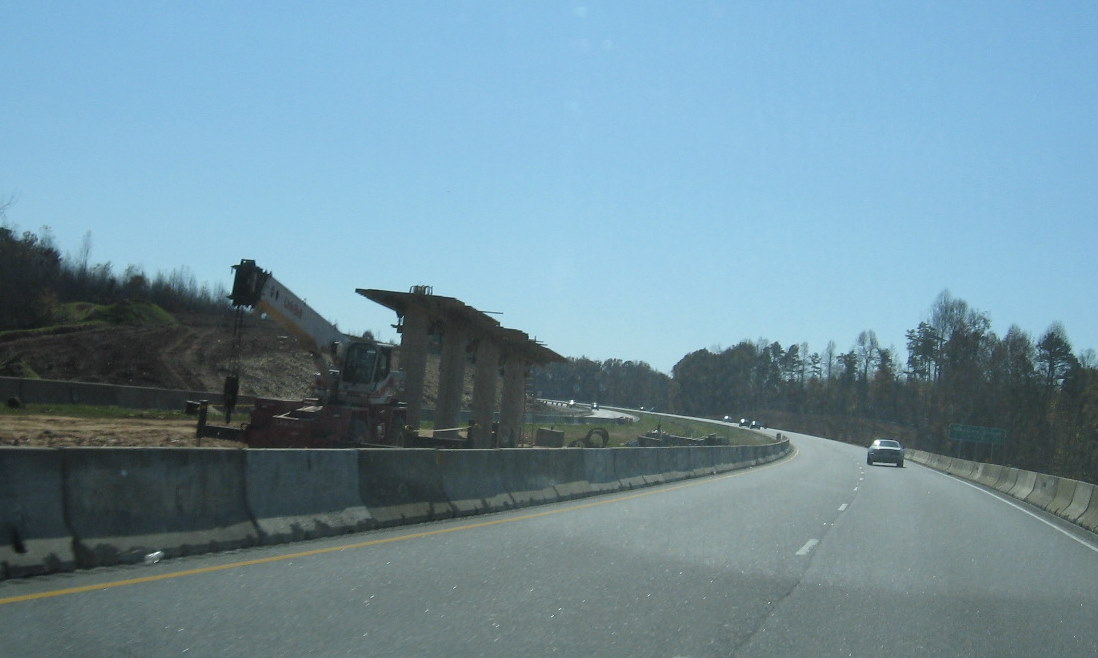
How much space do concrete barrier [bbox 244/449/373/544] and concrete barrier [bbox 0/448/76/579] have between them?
2385 mm

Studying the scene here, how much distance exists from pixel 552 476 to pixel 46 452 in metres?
11.9

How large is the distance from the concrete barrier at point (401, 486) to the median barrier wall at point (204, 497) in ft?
0.06

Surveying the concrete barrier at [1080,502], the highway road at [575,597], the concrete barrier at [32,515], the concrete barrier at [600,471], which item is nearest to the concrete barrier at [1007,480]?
the concrete barrier at [1080,502]

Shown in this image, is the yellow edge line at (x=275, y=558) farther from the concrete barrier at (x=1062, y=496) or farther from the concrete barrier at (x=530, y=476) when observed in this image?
the concrete barrier at (x=1062, y=496)

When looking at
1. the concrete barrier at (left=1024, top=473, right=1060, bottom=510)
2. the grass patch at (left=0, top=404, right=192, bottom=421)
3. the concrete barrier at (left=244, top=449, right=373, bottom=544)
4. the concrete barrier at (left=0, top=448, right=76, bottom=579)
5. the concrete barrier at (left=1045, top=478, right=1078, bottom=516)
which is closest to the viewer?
the concrete barrier at (left=0, top=448, right=76, bottom=579)

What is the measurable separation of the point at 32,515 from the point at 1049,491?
27.2 meters

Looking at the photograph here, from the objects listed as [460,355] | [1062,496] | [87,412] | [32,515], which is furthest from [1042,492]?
[87,412]

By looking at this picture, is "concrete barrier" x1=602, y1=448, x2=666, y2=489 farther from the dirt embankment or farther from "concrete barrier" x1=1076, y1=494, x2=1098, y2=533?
the dirt embankment

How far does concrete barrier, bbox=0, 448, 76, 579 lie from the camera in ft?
26.9

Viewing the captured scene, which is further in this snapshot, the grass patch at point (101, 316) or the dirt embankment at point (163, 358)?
the grass patch at point (101, 316)

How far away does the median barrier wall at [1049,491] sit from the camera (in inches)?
909

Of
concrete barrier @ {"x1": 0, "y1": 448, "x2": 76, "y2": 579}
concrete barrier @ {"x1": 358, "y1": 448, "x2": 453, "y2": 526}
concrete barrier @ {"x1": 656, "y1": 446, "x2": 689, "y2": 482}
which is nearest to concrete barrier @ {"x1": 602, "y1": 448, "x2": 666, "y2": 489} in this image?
concrete barrier @ {"x1": 656, "y1": 446, "x2": 689, "y2": 482}

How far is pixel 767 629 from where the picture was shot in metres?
8.49

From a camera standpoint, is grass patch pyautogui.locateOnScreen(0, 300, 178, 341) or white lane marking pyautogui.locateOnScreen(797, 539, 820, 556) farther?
grass patch pyautogui.locateOnScreen(0, 300, 178, 341)
